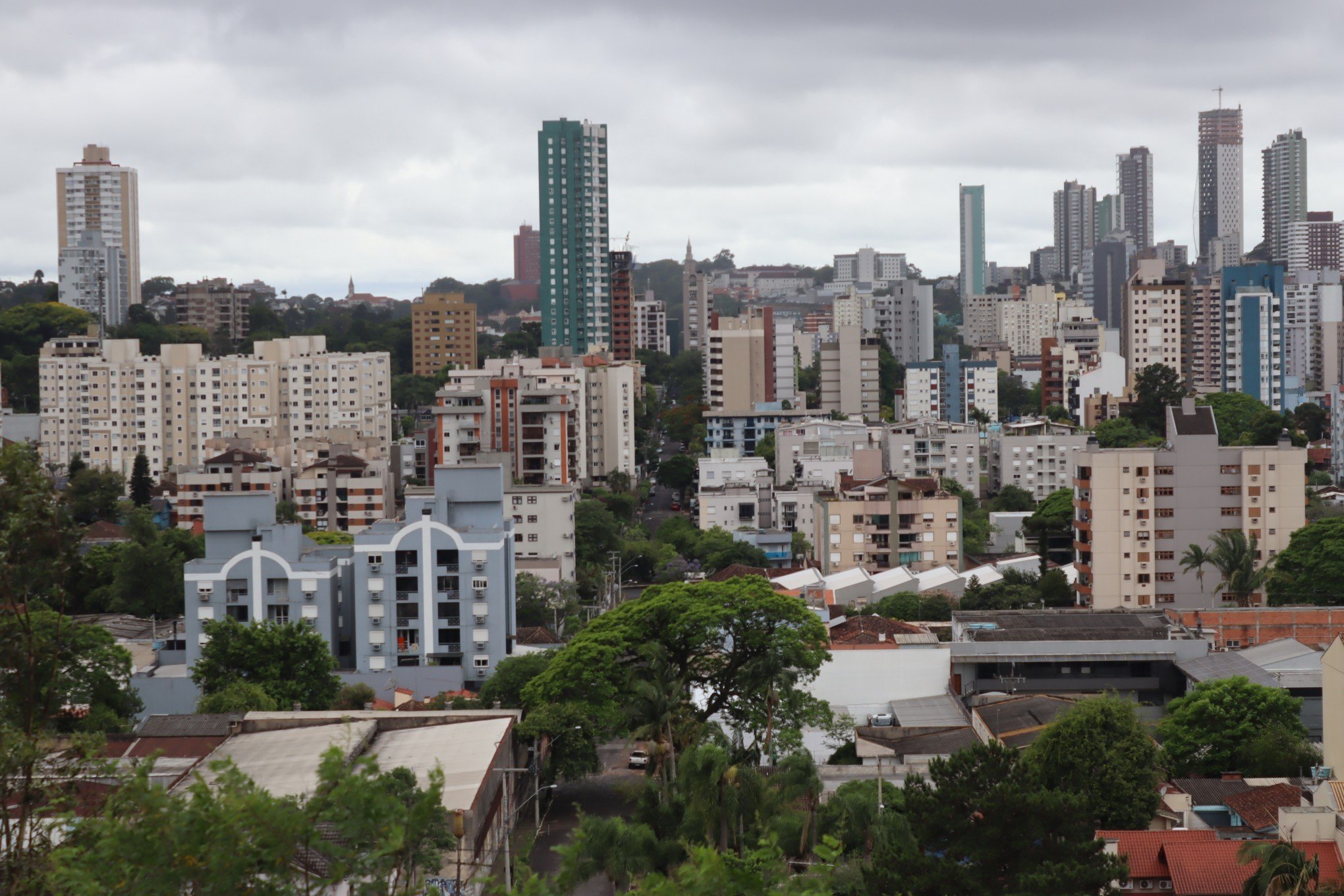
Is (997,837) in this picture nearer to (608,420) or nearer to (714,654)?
(714,654)

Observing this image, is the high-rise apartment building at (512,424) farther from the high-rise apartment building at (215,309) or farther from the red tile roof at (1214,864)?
the high-rise apartment building at (215,309)

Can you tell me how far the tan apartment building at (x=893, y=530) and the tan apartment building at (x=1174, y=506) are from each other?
7.74 m

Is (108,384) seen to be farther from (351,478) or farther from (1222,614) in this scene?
(1222,614)

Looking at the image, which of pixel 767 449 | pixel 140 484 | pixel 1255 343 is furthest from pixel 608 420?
pixel 1255 343

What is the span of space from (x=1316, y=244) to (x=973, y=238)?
44.9 metres

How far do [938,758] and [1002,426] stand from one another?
48.3 meters

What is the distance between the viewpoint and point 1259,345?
75750 millimetres

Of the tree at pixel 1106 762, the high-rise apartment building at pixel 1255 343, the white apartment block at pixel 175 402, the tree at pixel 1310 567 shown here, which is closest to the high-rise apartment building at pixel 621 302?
the white apartment block at pixel 175 402

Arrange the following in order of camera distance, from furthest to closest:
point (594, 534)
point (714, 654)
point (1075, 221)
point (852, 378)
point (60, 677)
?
point (1075, 221), point (852, 378), point (594, 534), point (714, 654), point (60, 677)

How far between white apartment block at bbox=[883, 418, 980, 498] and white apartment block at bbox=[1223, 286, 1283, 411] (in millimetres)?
25664

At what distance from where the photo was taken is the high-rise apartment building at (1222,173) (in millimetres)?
144750

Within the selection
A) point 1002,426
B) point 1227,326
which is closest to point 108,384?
point 1002,426

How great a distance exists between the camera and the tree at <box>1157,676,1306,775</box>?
781 inches

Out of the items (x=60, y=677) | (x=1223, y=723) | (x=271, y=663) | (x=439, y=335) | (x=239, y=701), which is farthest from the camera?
(x=439, y=335)
